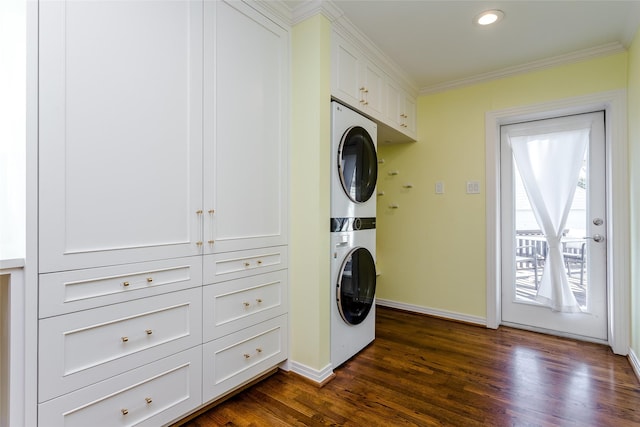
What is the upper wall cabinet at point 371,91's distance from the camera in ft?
6.88

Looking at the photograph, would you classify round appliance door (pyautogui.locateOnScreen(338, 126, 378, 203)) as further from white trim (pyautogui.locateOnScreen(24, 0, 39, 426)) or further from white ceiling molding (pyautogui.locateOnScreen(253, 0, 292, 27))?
white trim (pyautogui.locateOnScreen(24, 0, 39, 426))

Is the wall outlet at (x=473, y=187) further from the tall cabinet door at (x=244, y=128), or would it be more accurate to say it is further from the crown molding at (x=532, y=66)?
the tall cabinet door at (x=244, y=128)

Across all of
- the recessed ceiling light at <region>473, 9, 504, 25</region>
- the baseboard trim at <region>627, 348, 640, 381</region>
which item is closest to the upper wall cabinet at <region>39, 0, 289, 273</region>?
the recessed ceiling light at <region>473, 9, 504, 25</region>

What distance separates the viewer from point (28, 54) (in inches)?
41.1

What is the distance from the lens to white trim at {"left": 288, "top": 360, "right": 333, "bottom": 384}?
1.91 metres

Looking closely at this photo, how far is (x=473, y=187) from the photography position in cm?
299

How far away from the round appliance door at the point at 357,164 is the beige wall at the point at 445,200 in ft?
3.47

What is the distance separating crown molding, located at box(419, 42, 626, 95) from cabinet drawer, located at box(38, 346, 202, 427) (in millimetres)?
3147

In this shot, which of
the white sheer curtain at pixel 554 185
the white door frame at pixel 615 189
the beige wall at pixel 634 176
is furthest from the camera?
the white sheer curtain at pixel 554 185

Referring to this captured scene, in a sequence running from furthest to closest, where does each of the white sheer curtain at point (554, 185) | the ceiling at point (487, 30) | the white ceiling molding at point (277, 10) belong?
the white sheer curtain at point (554, 185) → the ceiling at point (487, 30) → the white ceiling molding at point (277, 10)

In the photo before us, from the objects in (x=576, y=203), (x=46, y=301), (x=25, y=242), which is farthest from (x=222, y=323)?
(x=576, y=203)

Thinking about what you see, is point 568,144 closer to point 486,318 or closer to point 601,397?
point 486,318

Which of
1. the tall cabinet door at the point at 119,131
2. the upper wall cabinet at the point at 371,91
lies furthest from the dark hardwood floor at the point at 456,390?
the upper wall cabinet at the point at 371,91

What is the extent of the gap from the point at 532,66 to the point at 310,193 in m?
2.35
